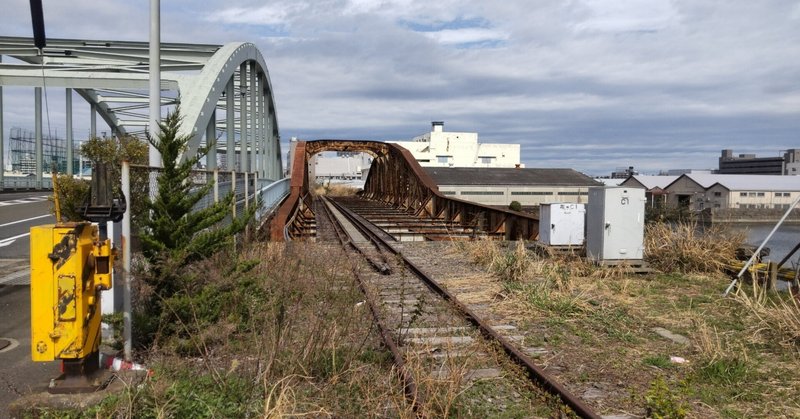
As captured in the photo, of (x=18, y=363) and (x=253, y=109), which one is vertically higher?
(x=253, y=109)

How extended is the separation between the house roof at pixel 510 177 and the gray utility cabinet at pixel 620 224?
51367mm

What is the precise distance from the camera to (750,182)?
65500 mm

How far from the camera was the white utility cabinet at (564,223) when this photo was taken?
12485 millimetres

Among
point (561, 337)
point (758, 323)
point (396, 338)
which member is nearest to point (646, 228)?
point (758, 323)

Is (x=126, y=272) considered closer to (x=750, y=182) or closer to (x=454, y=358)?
(x=454, y=358)

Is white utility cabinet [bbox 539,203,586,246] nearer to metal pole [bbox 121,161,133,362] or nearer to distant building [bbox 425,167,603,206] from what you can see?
metal pole [bbox 121,161,133,362]

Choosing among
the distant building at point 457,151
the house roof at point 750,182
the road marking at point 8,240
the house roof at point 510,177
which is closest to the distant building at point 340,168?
the distant building at point 457,151

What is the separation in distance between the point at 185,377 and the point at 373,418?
1673 millimetres

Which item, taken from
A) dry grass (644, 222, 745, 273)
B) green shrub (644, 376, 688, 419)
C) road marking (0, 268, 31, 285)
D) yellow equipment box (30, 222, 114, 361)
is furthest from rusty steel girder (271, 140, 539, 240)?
green shrub (644, 376, 688, 419)

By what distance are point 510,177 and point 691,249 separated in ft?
196

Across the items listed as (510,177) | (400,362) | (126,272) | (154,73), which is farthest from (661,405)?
(510,177)

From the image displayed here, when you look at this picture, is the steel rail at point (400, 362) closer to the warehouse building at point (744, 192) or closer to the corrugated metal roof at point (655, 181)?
the warehouse building at point (744, 192)

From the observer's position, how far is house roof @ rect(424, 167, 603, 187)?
65688mm

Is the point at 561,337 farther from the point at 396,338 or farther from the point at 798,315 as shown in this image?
the point at 798,315
